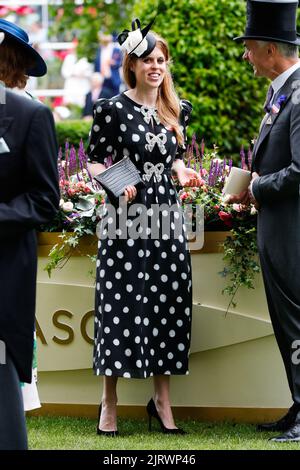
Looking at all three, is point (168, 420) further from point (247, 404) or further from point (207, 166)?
point (207, 166)

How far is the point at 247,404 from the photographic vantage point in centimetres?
518

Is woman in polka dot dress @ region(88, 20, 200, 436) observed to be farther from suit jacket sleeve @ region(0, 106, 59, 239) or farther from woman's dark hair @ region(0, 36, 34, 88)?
suit jacket sleeve @ region(0, 106, 59, 239)

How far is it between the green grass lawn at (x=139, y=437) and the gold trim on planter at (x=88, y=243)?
807 millimetres

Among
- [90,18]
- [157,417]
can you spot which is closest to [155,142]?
[157,417]

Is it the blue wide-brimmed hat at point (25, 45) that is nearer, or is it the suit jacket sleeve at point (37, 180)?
the suit jacket sleeve at point (37, 180)

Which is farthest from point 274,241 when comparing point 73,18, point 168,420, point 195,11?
point 73,18

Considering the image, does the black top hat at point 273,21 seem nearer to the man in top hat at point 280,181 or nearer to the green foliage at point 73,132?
the man in top hat at point 280,181

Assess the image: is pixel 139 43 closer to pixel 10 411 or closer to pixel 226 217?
pixel 226 217

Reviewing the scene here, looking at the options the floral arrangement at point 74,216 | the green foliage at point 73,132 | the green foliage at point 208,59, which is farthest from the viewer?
the green foliage at point 73,132

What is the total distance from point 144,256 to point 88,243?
435 millimetres

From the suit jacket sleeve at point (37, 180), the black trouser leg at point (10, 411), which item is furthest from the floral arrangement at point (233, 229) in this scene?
the black trouser leg at point (10, 411)

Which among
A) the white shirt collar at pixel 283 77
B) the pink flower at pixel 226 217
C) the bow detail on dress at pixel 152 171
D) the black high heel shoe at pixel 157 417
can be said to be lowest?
the black high heel shoe at pixel 157 417

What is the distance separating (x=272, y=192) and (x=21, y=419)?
168cm

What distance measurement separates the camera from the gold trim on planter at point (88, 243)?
5.18m
